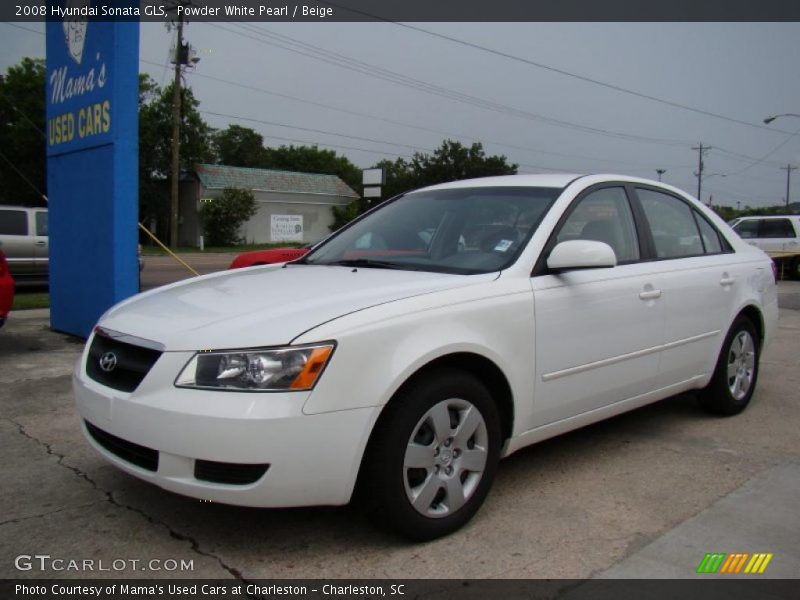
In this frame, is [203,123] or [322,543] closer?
[322,543]

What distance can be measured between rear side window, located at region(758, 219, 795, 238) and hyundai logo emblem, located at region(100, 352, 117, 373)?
21.0 metres

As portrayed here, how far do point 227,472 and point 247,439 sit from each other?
200 mm

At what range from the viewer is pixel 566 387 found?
11.5 feet

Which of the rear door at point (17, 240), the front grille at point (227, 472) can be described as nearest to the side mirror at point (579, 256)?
the front grille at point (227, 472)

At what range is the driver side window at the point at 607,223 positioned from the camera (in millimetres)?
3842

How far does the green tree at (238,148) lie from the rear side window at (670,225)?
6836 centimetres

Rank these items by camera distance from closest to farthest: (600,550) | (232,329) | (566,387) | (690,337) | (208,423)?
(208,423) < (232,329) < (600,550) < (566,387) < (690,337)

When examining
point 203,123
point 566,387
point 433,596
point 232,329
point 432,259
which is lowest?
point 433,596

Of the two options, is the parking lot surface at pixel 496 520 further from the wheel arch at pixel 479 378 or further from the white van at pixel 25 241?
the white van at pixel 25 241

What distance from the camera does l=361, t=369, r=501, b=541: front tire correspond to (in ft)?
9.00

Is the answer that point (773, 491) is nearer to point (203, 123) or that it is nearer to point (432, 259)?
point (432, 259)

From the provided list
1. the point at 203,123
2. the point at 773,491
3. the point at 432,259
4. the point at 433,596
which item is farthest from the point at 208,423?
the point at 203,123

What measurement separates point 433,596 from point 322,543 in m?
0.60

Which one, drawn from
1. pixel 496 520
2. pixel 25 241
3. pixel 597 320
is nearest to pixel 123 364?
pixel 496 520
